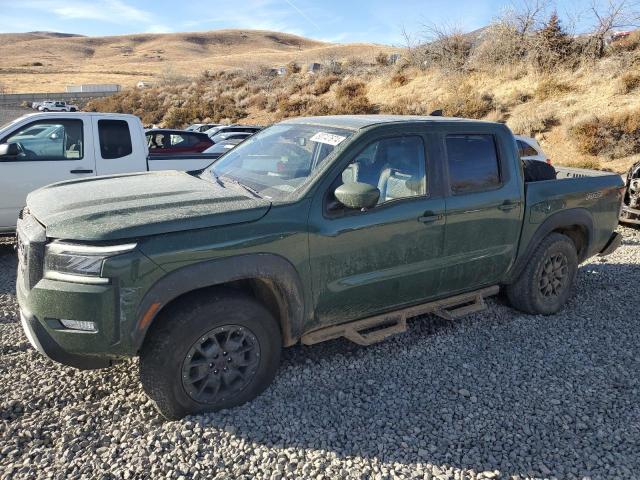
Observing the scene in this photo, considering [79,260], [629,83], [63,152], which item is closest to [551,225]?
[79,260]

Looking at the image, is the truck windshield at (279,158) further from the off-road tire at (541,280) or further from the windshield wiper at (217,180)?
the off-road tire at (541,280)

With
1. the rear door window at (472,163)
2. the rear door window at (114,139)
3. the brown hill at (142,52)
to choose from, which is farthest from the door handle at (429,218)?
the brown hill at (142,52)

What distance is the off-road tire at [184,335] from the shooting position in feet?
9.71

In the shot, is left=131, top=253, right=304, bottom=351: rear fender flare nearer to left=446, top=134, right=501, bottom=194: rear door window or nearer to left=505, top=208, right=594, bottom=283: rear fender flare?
left=446, top=134, right=501, bottom=194: rear door window

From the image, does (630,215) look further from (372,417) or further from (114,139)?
(114,139)

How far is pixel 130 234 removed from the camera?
8.99 ft

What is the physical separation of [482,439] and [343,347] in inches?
55.0

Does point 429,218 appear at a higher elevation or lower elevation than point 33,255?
higher

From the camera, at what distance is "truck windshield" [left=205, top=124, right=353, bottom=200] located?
11.6 ft

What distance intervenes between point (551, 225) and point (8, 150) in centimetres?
612

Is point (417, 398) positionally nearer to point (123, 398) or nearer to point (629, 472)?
point (629, 472)

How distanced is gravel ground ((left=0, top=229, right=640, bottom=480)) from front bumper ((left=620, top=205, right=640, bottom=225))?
4466mm

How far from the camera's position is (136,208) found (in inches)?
120

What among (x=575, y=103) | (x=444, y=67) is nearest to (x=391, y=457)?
(x=575, y=103)
